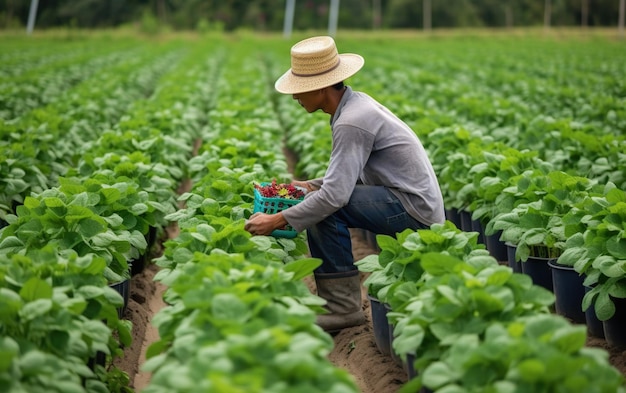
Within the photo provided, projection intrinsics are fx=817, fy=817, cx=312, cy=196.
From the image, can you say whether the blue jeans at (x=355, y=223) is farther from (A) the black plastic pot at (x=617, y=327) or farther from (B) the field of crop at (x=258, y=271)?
(A) the black plastic pot at (x=617, y=327)

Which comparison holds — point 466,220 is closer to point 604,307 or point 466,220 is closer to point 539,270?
point 539,270

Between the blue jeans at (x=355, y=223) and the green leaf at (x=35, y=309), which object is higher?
the green leaf at (x=35, y=309)

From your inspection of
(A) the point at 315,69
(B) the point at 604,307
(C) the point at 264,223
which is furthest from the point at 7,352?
(B) the point at 604,307

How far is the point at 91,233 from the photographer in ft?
15.7

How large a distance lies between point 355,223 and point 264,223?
680 mm

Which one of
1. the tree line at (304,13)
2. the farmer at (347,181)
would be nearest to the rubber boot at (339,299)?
the farmer at (347,181)

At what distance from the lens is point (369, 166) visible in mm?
5113

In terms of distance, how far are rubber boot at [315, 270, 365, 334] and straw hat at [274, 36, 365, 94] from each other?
3.95ft

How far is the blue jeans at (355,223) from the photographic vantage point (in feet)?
16.5

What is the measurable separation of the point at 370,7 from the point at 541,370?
6364 cm

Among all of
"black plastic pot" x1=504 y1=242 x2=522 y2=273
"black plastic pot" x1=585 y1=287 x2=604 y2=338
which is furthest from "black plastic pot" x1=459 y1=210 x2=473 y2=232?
"black plastic pot" x1=585 y1=287 x2=604 y2=338

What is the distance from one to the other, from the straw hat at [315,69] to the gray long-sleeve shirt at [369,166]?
0.15m

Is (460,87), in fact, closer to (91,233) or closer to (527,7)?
(91,233)

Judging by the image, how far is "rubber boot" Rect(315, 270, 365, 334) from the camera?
520 centimetres
